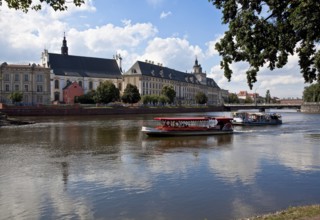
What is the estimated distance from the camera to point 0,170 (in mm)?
23219

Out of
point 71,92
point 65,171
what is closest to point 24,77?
point 71,92

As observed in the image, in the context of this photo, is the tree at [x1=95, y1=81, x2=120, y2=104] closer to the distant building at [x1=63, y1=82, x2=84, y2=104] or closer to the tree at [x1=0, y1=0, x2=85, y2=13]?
the distant building at [x1=63, y1=82, x2=84, y2=104]

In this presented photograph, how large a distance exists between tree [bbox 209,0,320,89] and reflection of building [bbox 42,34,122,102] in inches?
5186

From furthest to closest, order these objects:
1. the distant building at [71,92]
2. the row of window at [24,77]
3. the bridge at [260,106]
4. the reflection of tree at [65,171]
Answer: the bridge at [260,106], the distant building at [71,92], the row of window at [24,77], the reflection of tree at [65,171]

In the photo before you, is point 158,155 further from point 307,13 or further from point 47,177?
point 307,13

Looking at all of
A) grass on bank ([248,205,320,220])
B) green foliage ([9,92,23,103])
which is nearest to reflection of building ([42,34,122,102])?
green foliage ([9,92,23,103])

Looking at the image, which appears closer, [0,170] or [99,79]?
[0,170]

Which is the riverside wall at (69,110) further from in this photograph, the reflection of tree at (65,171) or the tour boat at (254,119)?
the reflection of tree at (65,171)

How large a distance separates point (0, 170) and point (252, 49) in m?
16.2

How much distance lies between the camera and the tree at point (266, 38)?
13.2m

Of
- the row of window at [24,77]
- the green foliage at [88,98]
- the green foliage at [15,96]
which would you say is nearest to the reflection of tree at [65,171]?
the green foliage at [15,96]

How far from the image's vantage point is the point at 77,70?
154m

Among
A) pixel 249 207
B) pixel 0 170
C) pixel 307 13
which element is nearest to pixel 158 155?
pixel 0 170

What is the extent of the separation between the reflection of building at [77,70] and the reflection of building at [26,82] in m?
17.3
